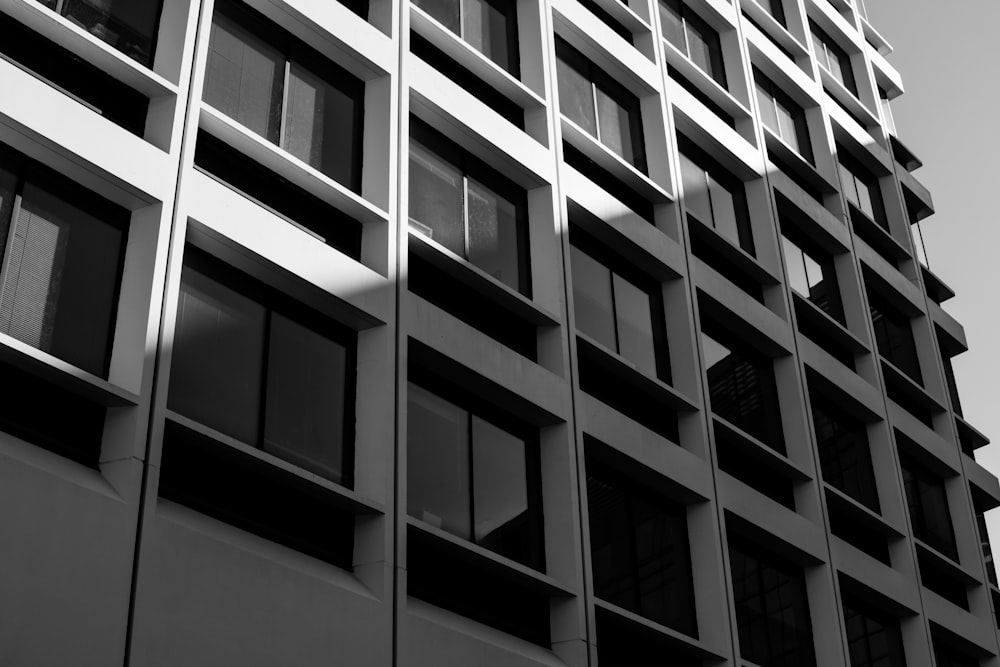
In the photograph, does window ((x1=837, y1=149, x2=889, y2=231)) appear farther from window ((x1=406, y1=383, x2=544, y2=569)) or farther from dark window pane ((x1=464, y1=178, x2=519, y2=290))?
window ((x1=406, y1=383, x2=544, y2=569))

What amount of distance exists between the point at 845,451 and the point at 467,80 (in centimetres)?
1211

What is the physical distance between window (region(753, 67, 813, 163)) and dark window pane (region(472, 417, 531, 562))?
1620 centimetres

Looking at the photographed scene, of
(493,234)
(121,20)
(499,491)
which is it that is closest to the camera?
(121,20)

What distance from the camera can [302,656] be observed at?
14.9 m

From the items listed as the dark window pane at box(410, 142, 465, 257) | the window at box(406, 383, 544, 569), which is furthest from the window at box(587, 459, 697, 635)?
the dark window pane at box(410, 142, 465, 257)

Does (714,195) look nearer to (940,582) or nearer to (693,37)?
(693,37)

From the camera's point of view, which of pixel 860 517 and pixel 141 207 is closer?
pixel 141 207

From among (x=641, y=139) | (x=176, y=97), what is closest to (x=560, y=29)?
(x=641, y=139)

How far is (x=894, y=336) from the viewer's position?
34.7 metres

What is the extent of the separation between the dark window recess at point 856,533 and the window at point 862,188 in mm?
10396

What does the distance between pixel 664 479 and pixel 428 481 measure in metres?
5.17

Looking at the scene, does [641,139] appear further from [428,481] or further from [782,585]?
[428,481]

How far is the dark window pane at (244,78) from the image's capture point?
18875 mm

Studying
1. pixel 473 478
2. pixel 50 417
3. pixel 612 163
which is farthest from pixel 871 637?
pixel 50 417
